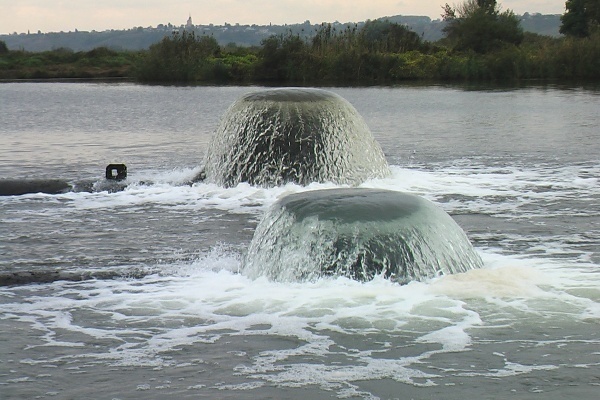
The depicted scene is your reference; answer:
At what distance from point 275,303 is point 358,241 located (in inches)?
37.5

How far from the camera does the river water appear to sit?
7.42 meters

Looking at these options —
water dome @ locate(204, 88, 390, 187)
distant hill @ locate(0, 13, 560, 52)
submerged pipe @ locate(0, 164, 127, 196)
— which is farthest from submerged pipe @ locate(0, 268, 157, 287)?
distant hill @ locate(0, 13, 560, 52)

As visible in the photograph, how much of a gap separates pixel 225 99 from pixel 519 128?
1568 cm

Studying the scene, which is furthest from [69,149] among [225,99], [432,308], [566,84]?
[566,84]

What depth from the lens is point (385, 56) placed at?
5488cm

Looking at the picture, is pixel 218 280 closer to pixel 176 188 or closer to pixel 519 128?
pixel 176 188

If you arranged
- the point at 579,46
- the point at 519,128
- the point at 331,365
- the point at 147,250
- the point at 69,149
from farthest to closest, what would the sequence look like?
1. the point at 579,46
2. the point at 519,128
3. the point at 69,149
4. the point at 147,250
5. the point at 331,365

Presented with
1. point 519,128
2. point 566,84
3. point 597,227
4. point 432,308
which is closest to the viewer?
point 432,308

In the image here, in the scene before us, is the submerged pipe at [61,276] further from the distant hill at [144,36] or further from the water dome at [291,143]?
the distant hill at [144,36]

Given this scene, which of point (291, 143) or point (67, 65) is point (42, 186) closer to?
point (291, 143)

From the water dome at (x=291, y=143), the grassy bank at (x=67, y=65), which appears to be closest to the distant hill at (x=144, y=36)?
the grassy bank at (x=67, y=65)

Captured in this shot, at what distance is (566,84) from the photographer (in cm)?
4634

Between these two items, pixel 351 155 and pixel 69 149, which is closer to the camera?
pixel 351 155

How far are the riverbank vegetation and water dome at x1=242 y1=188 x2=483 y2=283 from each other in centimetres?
3901
